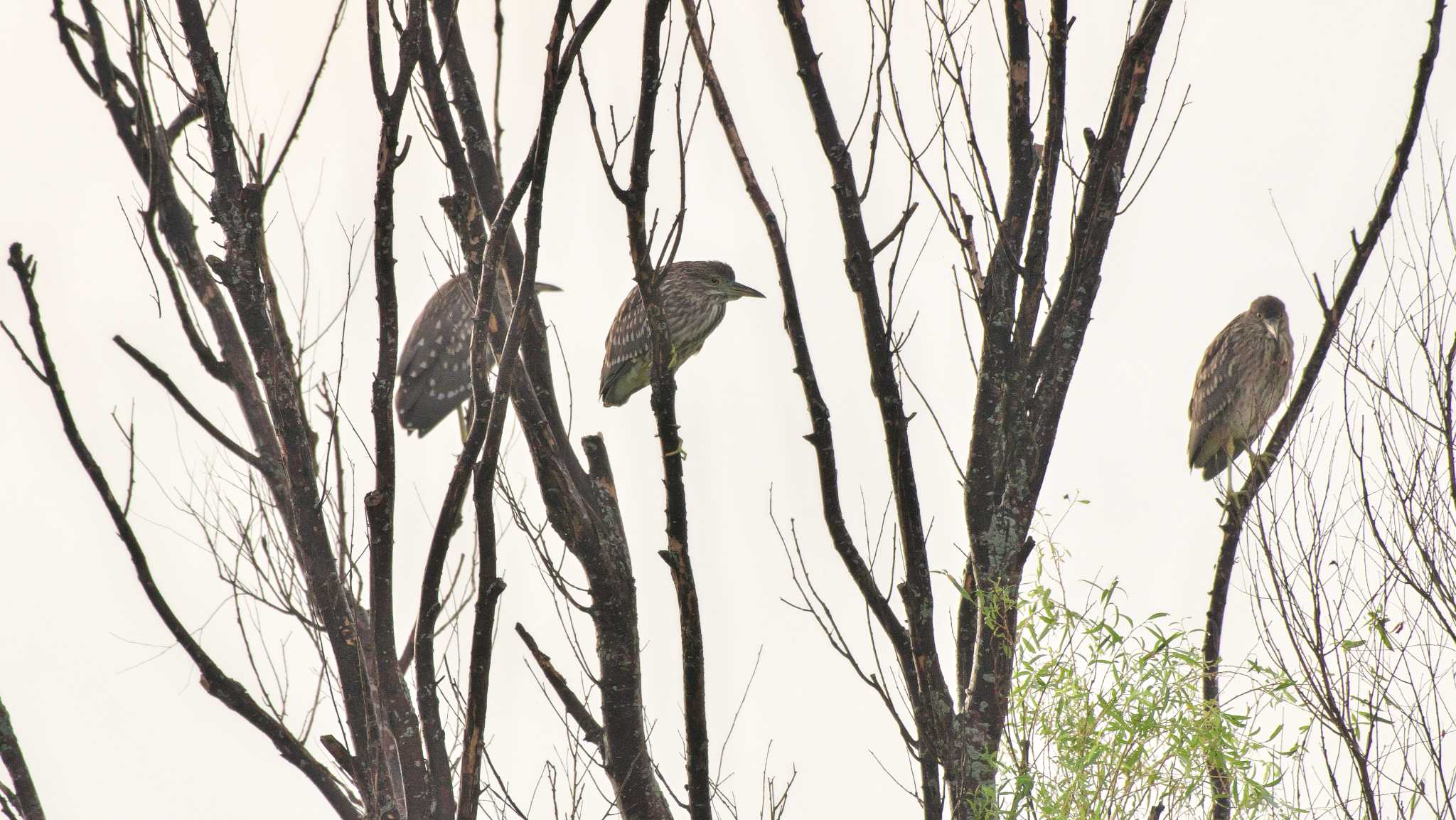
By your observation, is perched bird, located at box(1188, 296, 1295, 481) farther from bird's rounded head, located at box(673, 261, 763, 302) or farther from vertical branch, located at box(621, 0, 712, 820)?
vertical branch, located at box(621, 0, 712, 820)

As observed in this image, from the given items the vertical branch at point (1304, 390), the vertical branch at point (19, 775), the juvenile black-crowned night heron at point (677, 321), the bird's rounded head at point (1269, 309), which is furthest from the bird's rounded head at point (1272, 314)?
the vertical branch at point (19, 775)

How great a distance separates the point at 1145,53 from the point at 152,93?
9.66 ft

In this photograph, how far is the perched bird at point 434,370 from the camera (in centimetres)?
988

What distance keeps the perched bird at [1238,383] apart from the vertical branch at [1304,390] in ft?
12.3

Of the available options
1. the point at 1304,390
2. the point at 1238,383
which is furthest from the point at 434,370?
the point at 1304,390

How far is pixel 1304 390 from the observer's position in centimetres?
491

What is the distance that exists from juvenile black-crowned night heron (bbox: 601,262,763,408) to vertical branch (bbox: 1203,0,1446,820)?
387cm

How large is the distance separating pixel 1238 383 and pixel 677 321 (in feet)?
12.5

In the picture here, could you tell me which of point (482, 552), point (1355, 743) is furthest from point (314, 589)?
point (1355, 743)

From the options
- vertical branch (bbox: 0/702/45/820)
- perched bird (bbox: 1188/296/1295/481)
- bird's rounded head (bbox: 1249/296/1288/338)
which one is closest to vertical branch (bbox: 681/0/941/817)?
vertical branch (bbox: 0/702/45/820)

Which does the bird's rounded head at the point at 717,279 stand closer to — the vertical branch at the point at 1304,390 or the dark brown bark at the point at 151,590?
the vertical branch at the point at 1304,390

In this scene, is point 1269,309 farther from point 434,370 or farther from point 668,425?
point 668,425

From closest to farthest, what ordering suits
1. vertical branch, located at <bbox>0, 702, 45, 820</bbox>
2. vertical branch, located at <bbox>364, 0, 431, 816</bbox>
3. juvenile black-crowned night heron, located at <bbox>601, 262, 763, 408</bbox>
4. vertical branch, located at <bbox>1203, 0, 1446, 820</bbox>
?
vertical branch, located at <bbox>364, 0, 431, 816</bbox>, vertical branch, located at <bbox>0, 702, 45, 820</bbox>, vertical branch, located at <bbox>1203, 0, 1446, 820</bbox>, juvenile black-crowned night heron, located at <bbox>601, 262, 763, 408</bbox>

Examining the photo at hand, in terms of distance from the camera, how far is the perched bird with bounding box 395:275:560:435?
32.4 ft
